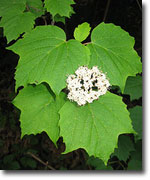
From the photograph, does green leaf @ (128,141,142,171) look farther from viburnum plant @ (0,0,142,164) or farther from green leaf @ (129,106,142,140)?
viburnum plant @ (0,0,142,164)

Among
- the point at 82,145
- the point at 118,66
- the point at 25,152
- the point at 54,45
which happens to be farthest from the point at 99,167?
the point at 54,45

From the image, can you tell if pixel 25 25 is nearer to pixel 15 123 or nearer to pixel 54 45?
pixel 54 45

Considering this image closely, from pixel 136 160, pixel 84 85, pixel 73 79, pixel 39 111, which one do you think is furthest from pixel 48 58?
pixel 136 160

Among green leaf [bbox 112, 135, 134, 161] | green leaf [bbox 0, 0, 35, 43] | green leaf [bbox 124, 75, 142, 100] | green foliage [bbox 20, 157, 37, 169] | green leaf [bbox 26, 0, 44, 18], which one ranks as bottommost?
green foliage [bbox 20, 157, 37, 169]

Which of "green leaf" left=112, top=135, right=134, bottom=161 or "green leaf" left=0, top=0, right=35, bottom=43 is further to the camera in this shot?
"green leaf" left=112, top=135, right=134, bottom=161

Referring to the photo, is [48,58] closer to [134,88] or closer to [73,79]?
[73,79]

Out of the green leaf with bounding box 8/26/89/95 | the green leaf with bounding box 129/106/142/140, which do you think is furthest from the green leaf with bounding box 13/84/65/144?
the green leaf with bounding box 129/106/142/140
